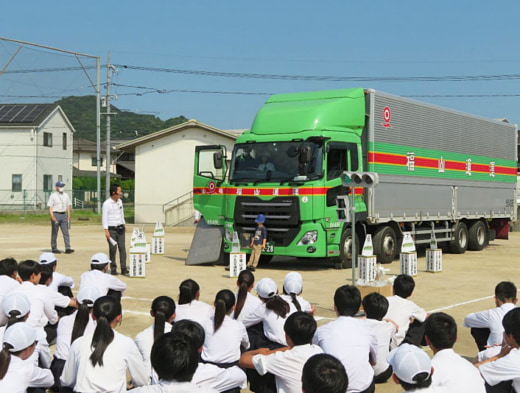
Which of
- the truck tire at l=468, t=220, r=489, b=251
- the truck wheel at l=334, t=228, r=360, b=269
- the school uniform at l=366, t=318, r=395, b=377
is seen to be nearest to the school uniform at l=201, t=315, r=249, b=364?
the school uniform at l=366, t=318, r=395, b=377

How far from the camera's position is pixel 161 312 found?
565cm

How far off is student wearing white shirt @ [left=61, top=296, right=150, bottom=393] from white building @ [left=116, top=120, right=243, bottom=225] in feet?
114

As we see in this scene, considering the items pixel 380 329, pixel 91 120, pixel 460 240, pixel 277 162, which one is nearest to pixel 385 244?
pixel 277 162

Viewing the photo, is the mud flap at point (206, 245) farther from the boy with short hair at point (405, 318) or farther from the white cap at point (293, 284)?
the white cap at point (293, 284)

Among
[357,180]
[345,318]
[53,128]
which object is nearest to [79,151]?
[53,128]

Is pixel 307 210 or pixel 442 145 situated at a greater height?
pixel 442 145

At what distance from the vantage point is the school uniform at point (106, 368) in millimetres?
4723

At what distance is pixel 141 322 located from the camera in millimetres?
9930

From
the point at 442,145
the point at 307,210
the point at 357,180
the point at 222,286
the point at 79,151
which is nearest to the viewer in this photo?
the point at 357,180

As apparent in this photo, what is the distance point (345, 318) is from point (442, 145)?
1533 cm

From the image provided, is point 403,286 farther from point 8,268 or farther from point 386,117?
point 386,117

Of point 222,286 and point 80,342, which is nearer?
point 80,342

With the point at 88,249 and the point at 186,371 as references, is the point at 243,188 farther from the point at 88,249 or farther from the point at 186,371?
the point at 186,371

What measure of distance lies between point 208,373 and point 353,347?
130 cm
